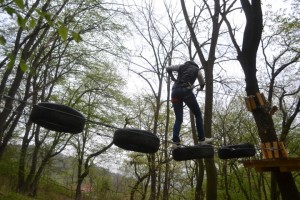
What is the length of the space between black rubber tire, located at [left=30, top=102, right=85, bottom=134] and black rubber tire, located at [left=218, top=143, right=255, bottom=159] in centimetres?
286

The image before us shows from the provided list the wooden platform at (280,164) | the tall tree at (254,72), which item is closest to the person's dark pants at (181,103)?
the wooden platform at (280,164)

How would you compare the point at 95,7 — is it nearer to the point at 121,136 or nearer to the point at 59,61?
the point at 59,61

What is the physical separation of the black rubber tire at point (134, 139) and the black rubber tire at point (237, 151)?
165 centimetres

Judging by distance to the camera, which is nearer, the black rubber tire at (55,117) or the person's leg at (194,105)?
the black rubber tire at (55,117)

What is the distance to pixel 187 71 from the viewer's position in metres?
5.31

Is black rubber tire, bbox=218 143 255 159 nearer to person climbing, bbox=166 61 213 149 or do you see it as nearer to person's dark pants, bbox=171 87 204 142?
person climbing, bbox=166 61 213 149

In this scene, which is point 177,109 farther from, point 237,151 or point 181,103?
point 237,151

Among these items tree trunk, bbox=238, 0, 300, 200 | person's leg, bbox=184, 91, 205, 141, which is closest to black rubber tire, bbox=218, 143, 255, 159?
person's leg, bbox=184, 91, 205, 141

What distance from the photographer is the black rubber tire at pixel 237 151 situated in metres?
5.47

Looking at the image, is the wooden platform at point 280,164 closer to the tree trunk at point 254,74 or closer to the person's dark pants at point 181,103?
the tree trunk at point 254,74

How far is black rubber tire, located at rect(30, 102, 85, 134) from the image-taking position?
152 inches

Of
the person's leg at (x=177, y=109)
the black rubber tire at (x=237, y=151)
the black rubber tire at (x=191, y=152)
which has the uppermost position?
the person's leg at (x=177, y=109)

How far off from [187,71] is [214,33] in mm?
4984

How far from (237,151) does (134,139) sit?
212 centimetres
